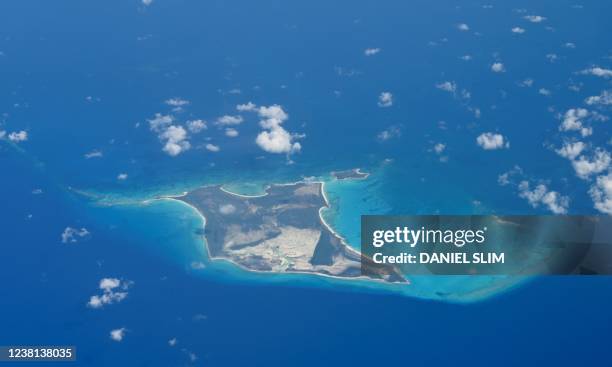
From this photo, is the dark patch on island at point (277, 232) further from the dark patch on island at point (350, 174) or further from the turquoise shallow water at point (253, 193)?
the dark patch on island at point (350, 174)

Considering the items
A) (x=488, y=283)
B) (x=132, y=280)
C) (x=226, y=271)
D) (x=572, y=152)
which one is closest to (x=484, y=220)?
(x=488, y=283)

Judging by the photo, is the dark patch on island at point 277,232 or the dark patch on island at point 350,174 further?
the dark patch on island at point 350,174

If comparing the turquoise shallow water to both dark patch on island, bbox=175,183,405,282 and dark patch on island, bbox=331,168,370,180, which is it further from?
dark patch on island, bbox=175,183,405,282

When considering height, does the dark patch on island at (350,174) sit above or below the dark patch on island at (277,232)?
above

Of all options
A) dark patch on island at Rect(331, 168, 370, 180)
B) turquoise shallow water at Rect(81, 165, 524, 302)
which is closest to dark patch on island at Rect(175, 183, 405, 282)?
turquoise shallow water at Rect(81, 165, 524, 302)

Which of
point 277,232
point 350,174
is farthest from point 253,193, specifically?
point 350,174

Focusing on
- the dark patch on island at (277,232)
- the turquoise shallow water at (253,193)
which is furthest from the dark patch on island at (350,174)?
the dark patch on island at (277,232)

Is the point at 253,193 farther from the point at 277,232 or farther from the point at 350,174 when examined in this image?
the point at 350,174
